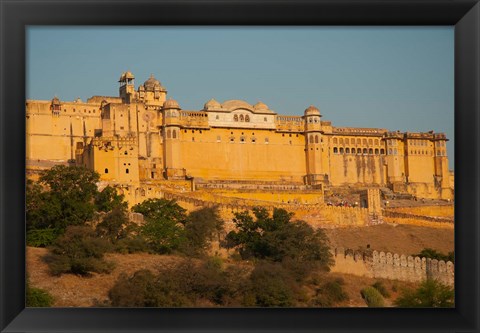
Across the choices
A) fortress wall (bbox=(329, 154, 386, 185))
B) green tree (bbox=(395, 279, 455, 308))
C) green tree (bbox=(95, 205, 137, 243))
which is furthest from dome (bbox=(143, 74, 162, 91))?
green tree (bbox=(395, 279, 455, 308))

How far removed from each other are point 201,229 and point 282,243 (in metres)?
2.43

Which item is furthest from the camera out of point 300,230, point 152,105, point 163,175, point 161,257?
point 152,105

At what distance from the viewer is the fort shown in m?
26.8

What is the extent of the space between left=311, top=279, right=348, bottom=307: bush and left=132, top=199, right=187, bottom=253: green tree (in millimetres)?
3744

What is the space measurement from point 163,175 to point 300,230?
9.69m

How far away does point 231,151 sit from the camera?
104ft

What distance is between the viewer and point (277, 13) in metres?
5.22

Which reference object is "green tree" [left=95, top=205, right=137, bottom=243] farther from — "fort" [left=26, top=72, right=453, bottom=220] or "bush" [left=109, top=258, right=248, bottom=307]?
"fort" [left=26, top=72, right=453, bottom=220]

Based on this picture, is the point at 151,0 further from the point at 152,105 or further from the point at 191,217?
the point at 152,105

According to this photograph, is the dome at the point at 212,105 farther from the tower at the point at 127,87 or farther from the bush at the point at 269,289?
the bush at the point at 269,289

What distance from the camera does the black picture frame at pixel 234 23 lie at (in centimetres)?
521

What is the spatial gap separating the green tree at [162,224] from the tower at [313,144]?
10.8 meters
